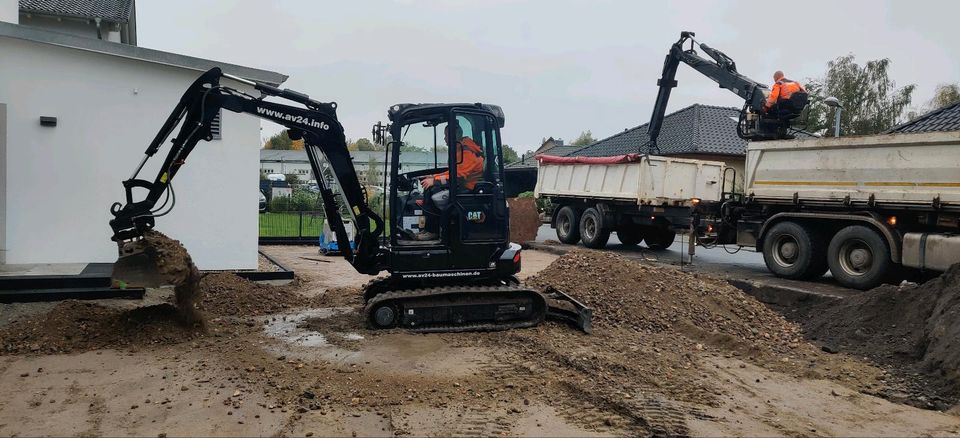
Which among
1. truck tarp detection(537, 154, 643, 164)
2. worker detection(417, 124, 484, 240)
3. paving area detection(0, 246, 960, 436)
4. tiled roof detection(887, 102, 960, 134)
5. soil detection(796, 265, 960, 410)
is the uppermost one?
tiled roof detection(887, 102, 960, 134)

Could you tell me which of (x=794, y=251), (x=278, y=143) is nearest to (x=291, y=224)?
(x=794, y=251)

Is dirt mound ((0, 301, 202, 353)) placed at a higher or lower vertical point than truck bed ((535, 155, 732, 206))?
lower

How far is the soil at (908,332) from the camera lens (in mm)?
6199

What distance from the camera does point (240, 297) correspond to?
360 inches

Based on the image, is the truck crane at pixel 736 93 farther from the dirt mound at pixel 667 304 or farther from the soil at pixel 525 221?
the dirt mound at pixel 667 304

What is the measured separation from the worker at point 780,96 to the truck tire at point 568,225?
247 inches

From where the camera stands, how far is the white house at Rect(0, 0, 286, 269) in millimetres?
10266

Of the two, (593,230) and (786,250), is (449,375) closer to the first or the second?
(786,250)

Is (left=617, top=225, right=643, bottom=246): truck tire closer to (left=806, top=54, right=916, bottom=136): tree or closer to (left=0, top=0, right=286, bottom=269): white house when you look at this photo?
(left=0, top=0, right=286, bottom=269): white house

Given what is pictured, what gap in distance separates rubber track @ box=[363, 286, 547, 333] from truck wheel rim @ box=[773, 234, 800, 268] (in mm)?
5816

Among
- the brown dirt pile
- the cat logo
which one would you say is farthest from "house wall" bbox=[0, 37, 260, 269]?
the cat logo

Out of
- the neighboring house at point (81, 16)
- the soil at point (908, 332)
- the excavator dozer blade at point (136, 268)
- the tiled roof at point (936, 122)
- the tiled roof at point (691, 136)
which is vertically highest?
the neighboring house at point (81, 16)

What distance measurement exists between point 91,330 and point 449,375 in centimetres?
383

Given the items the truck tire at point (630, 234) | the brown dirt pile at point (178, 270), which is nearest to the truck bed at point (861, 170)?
the truck tire at point (630, 234)
